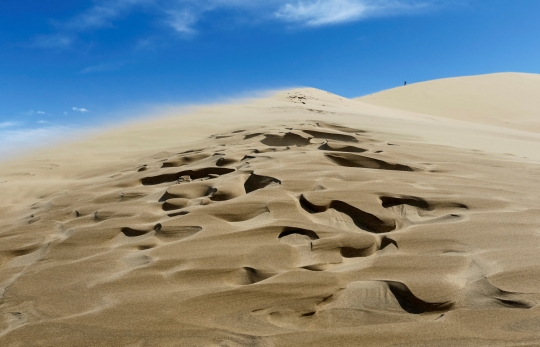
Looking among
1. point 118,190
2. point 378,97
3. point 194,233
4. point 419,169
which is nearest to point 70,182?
point 118,190

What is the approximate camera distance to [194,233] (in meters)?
2.07

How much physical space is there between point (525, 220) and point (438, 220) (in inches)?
14.3

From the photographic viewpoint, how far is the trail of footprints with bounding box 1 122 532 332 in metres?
1.84

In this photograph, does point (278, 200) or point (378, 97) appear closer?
point (278, 200)

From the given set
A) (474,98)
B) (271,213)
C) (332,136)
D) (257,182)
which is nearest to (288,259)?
(271,213)

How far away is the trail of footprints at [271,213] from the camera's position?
184 cm

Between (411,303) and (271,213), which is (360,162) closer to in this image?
(271,213)

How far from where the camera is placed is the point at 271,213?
2205mm

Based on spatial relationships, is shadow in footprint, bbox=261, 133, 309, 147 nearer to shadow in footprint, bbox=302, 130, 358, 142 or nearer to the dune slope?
shadow in footprint, bbox=302, 130, 358, 142

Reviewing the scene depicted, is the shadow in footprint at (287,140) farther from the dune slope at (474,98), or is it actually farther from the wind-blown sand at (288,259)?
the dune slope at (474,98)

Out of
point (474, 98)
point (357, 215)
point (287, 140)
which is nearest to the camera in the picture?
point (357, 215)

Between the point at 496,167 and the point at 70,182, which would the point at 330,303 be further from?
the point at 70,182

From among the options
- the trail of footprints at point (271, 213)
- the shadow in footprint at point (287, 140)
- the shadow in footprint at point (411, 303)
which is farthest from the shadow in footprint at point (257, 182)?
the shadow in footprint at point (287, 140)

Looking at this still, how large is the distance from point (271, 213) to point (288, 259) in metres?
0.46
